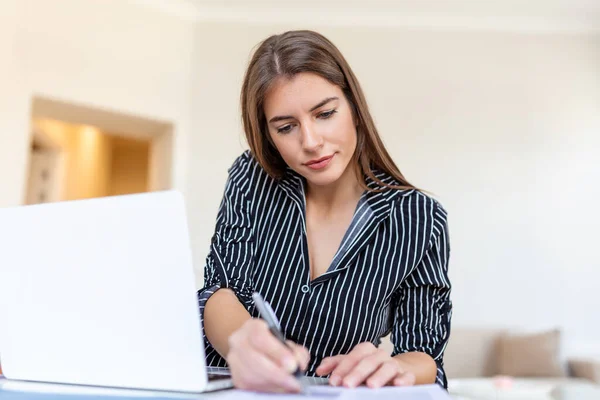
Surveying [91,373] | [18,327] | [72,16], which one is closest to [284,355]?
[91,373]

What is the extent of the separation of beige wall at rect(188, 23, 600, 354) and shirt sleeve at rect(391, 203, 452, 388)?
3566mm

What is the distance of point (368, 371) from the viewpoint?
2.79 feet

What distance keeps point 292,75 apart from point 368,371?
65cm

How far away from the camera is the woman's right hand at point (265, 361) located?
695 millimetres

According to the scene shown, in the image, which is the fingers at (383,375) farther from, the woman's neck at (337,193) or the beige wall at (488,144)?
the beige wall at (488,144)

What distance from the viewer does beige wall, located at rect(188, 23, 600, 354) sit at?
470 centimetres

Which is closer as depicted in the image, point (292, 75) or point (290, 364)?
point (290, 364)

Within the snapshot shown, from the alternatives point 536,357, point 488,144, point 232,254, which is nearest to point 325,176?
point 232,254

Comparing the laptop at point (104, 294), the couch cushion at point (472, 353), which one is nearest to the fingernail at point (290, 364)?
the laptop at point (104, 294)

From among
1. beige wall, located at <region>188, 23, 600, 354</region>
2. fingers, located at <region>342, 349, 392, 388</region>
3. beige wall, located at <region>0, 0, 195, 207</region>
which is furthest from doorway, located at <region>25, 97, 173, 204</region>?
fingers, located at <region>342, 349, 392, 388</region>

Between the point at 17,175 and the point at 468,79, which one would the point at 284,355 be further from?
the point at 468,79

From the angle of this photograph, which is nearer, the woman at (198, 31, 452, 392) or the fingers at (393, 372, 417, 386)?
the fingers at (393, 372, 417, 386)

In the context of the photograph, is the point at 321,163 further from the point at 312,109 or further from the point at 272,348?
the point at 272,348

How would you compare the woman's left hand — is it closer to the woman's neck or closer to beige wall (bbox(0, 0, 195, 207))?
the woman's neck
